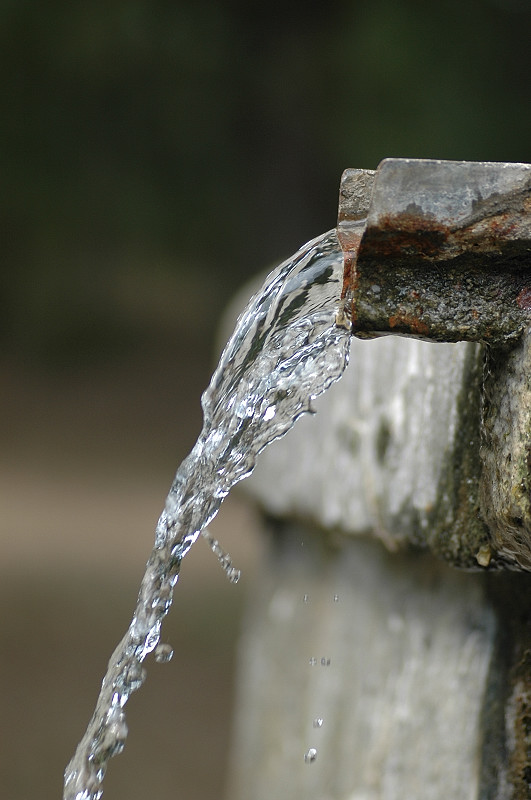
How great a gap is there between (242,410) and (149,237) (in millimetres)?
6340

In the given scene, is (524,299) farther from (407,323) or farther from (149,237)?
(149,237)

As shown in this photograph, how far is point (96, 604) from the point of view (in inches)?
168

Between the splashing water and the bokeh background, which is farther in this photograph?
the bokeh background

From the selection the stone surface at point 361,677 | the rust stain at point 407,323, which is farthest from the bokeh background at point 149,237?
the rust stain at point 407,323

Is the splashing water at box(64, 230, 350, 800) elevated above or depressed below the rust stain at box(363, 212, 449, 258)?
below

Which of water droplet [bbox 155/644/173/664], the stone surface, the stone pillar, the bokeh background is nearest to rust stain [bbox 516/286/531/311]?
the stone pillar

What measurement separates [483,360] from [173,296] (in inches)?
279

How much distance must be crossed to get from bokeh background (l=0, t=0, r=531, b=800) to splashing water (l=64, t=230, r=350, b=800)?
104 inches

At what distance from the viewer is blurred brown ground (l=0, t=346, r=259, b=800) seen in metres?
3.33

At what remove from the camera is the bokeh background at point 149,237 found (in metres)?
3.86

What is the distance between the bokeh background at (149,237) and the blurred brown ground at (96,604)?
12 millimetres

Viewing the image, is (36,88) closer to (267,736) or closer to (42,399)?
(42,399)

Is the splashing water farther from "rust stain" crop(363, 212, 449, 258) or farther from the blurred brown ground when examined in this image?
the blurred brown ground

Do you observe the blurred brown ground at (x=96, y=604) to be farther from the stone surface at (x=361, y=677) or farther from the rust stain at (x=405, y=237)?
the rust stain at (x=405, y=237)
